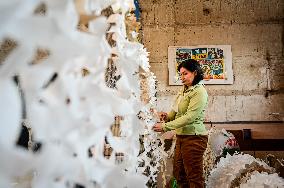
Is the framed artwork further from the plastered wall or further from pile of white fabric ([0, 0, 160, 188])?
pile of white fabric ([0, 0, 160, 188])

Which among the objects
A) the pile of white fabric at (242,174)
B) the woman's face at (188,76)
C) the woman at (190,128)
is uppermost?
the woman's face at (188,76)

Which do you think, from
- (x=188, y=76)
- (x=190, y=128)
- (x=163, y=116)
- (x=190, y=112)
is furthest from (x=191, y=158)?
(x=188, y=76)

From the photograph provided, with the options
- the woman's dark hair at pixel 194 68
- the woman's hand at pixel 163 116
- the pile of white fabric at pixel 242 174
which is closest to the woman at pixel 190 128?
the woman's dark hair at pixel 194 68

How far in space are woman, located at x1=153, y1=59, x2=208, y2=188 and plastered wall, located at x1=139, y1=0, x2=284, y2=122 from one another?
1516 mm

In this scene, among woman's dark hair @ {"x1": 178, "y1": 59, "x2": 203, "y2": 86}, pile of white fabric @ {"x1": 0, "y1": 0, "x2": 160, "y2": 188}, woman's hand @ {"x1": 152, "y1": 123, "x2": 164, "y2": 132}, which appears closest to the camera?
pile of white fabric @ {"x1": 0, "y1": 0, "x2": 160, "y2": 188}

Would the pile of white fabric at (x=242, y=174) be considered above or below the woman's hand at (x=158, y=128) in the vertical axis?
below

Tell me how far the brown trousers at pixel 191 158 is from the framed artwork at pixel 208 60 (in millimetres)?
1653

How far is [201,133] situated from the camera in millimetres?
2549

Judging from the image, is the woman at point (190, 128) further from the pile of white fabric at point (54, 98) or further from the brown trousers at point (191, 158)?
the pile of white fabric at point (54, 98)

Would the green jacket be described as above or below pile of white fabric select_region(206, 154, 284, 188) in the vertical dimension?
above

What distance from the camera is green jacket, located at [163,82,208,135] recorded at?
95.6 inches

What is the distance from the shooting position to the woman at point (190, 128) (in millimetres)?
2443

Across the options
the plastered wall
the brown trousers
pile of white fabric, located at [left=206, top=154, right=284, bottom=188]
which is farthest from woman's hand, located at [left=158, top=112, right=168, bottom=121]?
the plastered wall

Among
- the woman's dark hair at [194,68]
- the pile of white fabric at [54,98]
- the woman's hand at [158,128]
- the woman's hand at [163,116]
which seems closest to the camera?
the pile of white fabric at [54,98]
